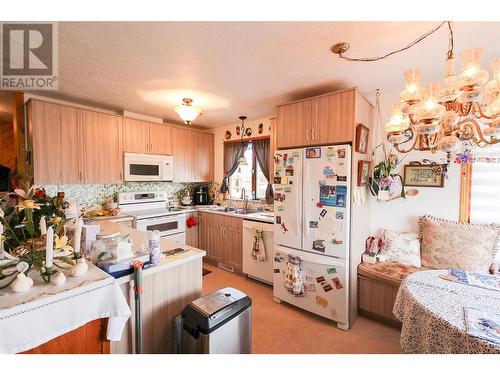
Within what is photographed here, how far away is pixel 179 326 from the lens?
1441 mm

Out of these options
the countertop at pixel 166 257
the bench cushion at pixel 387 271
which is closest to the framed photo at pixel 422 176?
the bench cushion at pixel 387 271

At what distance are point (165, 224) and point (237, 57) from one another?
248 cm

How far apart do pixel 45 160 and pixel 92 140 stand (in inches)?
21.3

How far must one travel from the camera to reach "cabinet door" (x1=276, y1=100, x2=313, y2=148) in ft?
7.53

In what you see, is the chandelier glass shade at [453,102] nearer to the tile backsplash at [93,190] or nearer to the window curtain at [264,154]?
the window curtain at [264,154]

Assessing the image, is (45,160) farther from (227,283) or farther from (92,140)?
(227,283)

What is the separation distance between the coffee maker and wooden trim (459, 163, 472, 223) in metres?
3.58

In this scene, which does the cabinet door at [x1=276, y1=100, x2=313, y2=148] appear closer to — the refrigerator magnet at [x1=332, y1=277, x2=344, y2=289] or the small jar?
the refrigerator magnet at [x1=332, y1=277, x2=344, y2=289]

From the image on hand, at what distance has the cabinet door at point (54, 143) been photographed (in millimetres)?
2420

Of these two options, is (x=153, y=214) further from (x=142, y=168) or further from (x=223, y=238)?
(x=223, y=238)

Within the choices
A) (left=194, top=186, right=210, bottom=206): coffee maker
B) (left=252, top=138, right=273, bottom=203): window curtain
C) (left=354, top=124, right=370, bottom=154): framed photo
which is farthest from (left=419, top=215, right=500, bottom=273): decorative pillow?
(left=194, top=186, right=210, bottom=206): coffee maker

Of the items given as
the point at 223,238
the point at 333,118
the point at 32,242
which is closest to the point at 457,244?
the point at 333,118

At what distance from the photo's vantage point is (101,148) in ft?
9.54

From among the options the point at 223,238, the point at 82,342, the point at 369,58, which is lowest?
the point at 223,238
